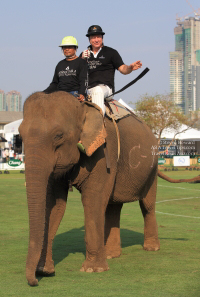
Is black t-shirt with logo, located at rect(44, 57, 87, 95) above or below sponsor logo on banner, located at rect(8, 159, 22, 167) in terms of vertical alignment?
above

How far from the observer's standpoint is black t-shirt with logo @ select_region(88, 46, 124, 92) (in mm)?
9016

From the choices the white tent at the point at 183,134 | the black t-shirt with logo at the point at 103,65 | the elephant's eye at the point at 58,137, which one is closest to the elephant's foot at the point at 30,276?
the elephant's eye at the point at 58,137

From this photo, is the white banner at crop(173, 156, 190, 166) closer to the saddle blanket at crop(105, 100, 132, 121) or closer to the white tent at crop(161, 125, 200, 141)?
the white tent at crop(161, 125, 200, 141)

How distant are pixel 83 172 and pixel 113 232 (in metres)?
2.32

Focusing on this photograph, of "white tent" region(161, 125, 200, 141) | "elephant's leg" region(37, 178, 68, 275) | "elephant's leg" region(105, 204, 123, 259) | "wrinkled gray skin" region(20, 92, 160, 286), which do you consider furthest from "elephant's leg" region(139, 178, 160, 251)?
"white tent" region(161, 125, 200, 141)

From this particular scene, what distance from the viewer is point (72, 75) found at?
8375 millimetres

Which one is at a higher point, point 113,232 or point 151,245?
point 113,232

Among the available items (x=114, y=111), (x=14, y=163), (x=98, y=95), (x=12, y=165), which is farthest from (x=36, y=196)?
(x=12, y=165)

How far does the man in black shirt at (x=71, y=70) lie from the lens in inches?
325

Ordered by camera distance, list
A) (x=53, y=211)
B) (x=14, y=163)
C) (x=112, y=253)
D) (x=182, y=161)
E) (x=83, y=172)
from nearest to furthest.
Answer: (x=83, y=172), (x=53, y=211), (x=112, y=253), (x=14, y=163), (x=182, y=161)

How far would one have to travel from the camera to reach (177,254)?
9.59 metres

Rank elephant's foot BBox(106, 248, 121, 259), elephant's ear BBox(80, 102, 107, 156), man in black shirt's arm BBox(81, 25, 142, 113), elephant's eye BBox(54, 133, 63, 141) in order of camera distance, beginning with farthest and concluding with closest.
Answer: elephant's foot BBox(106, 248, 121, 259)
man in black shirt's arm BBox(81, 25, 142, 113)
elephant's ear BBox(80, 102, 107, 156)
elephant's eye BBox(54, 133, 63, 141)

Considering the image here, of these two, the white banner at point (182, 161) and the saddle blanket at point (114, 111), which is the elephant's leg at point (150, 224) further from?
the white banner at point (182, 161)

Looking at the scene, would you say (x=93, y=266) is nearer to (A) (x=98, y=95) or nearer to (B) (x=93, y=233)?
(B) (x=93, y=233)
